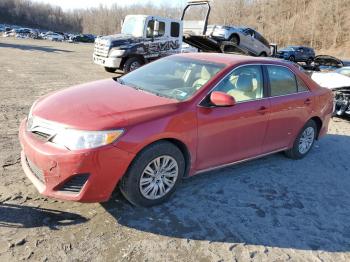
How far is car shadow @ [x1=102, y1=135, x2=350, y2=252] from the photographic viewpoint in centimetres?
375

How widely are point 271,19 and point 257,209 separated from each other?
253ft

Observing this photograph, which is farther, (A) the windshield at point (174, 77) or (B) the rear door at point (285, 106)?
(B) the rear door at point (285, 106)

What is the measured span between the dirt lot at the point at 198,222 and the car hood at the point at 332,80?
4594 millimetres

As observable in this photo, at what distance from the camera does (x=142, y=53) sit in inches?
596

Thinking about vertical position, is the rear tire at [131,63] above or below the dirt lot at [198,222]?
above

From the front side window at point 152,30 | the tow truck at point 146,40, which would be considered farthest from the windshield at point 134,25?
the front side window at point 152,30

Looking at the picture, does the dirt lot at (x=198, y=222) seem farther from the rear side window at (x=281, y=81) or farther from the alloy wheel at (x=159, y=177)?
the rear side window at (x=281, y=81)

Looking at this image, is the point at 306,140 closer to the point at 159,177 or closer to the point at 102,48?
the point at 159,177

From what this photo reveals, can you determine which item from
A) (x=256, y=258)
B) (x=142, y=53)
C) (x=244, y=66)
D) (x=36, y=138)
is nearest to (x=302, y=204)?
(x=256, y=258)

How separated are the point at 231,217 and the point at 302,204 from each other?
1025 millimetres

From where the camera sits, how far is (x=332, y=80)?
31.9 feet

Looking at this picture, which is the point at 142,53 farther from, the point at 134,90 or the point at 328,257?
the point at 328,257

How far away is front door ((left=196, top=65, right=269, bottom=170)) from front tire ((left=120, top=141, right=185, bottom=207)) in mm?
365

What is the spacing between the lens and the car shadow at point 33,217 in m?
3.57
